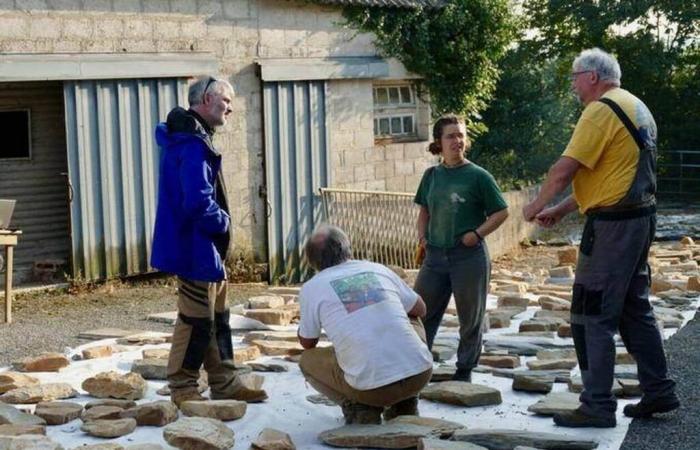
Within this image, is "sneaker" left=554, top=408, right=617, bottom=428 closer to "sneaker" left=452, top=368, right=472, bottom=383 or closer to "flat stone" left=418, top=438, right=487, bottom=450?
"flat stone" left=418, top=438, right=487, bottom=450

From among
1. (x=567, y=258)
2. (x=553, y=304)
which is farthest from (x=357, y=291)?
(x=567, y=258)

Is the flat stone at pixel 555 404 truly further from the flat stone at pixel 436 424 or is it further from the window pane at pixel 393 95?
the window pane at pixel 393 95

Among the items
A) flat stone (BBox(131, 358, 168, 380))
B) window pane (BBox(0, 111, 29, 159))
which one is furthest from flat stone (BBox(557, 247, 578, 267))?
flat stone (BBox(131, 358, 168, 380))

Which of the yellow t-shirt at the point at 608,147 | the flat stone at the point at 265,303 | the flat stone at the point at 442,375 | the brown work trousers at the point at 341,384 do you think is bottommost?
the flat stone at the point at 442,375

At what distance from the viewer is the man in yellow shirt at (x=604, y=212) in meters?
6.33

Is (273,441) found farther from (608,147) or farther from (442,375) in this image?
(608,147)

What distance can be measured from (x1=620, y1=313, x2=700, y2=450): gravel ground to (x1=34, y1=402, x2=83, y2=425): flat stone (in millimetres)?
2950

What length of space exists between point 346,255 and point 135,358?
2872mm

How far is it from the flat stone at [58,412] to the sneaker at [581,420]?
2.63 metres

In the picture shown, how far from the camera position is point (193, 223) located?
668cm

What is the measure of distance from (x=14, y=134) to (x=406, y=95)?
587cm

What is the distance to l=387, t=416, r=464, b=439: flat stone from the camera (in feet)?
20.2

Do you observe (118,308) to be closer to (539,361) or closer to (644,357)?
(539,361)

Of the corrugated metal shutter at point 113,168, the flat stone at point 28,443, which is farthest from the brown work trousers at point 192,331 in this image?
the corrugated metal shutter at point 113,168
